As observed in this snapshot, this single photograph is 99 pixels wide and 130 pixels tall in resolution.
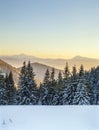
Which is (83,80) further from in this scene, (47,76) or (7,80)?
(7,80)

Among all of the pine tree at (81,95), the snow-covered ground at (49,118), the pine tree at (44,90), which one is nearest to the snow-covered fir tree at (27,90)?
the pine tree at (44,90)

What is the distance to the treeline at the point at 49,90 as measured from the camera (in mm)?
30547

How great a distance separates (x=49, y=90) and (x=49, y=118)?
2775 cm

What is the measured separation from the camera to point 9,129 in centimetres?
438

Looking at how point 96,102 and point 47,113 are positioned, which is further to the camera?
point 96,102

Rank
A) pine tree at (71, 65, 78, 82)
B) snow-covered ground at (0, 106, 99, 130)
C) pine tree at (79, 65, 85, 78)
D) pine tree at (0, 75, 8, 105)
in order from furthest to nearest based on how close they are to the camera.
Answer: pine tree at (0, 75, 8, 105) < pine tree at (71, 65, 78, 82) < pine tree at (79, 65, 85, 78) < snow-covered ground at (0, 106, 99, 130)

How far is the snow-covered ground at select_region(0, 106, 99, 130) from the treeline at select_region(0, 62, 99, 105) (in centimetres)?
2400

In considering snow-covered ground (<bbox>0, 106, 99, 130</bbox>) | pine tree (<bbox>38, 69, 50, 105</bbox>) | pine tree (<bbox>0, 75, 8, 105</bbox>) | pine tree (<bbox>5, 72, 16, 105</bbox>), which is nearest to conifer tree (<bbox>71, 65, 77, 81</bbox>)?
pine tree (<bbox>38, 69, 50, 105</bbox>)

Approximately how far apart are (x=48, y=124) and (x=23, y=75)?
28060 millimetres

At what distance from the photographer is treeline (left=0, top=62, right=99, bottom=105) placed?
3055cm

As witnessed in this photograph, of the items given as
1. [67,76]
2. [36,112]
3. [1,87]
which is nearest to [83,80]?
[67,76]

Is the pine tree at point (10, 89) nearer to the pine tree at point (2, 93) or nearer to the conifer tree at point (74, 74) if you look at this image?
the pine tree at point (2, 93)

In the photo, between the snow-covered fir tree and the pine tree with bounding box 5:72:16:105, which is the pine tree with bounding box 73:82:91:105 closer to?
the snow-covered fir tree

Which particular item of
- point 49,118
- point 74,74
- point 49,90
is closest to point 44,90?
point 49,90
